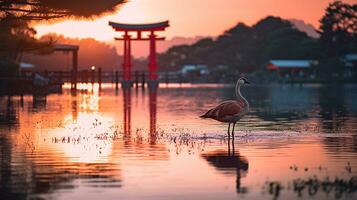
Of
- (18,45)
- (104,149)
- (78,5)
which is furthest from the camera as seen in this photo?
(18,45)

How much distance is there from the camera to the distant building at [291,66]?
10862 centimetres

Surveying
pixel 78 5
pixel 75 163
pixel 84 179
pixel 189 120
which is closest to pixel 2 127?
pixel 78 5

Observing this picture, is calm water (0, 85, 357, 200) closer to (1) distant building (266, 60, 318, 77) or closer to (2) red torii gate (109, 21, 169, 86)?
(2) red torii gate (109, 21, 169, 86)

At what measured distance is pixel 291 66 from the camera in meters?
110

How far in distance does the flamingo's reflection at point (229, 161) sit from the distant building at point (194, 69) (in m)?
118

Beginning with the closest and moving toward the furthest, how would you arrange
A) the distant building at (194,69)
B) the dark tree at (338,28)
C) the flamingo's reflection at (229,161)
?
the flamingo's reflection at (229,161), the dark tree at (338,28), the distant building at (194,69)

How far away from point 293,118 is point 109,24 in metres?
50.9

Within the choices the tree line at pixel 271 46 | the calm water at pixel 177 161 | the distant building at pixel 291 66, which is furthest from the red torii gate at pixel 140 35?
the calm water at pixel 177 161

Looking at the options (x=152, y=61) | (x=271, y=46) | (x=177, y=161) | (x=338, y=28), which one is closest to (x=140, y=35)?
(x=152, y=61)

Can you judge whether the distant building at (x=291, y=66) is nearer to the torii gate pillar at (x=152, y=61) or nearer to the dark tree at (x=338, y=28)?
the dark tree at (x=338, y=28)

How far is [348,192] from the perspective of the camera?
31.3 ft

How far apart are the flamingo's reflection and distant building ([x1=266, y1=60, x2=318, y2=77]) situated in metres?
94.5

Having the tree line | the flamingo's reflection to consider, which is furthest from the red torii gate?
the flamingo's reflection

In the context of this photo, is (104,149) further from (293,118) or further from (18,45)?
(18,45)
